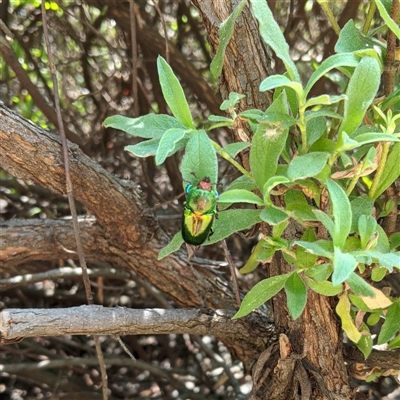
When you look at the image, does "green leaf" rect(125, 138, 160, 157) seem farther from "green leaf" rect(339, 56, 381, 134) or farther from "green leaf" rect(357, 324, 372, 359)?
"green leaf" rect(357, 324, 372, 359)

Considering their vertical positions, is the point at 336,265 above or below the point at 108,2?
below

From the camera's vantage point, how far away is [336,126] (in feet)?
3.38

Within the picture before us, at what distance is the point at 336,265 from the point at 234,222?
9.9 inches

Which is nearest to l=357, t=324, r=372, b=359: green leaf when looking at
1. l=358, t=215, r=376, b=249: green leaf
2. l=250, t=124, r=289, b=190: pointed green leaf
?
l=358, t=215, r=376, b=249: green leaf

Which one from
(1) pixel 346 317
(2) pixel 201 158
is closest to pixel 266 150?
(2) pixel 201 158

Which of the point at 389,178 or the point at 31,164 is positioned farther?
the point at 31,164

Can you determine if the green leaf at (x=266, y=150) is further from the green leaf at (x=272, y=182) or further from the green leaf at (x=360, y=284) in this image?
the green leaf at (x=360, y=284)

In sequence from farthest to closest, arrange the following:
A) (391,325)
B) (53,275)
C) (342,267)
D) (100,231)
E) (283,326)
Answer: (53,275) < (100,231) < (283,326) < (391,325) < (342,267)

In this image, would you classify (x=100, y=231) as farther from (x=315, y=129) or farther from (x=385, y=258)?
(x=385, y=258)

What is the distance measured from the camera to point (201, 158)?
772 mm

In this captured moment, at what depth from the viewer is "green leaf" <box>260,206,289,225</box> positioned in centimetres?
78

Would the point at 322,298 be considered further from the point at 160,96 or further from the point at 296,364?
the point at 160,96

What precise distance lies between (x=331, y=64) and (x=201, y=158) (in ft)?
0.71

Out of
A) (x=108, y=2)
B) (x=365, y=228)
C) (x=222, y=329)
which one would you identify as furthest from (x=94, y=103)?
(x=365, y=228)
